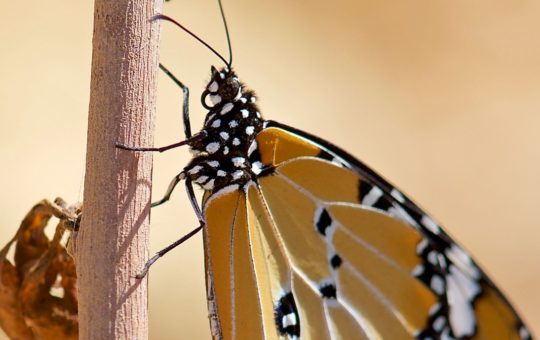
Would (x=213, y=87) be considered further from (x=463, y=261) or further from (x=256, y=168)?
(x=463, y=261)

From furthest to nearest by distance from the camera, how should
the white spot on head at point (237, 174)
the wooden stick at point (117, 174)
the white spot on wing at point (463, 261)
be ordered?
the white spot on head at point (237, 174) → the white spot on wing at point (463, 261) → the wooden stick at point (117, 174)

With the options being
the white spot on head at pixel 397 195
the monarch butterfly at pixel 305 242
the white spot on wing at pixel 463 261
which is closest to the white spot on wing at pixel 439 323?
the monarch butterfly at pixel 305 242

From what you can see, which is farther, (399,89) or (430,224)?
(399,89)

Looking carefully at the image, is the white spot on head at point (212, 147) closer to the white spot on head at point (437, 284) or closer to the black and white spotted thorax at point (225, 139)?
the black and white spotted thorax at point (225, 139)

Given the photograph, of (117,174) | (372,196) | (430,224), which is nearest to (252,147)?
(372,196)

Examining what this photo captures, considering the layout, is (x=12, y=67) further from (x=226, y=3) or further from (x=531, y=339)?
(x=531, y=339)

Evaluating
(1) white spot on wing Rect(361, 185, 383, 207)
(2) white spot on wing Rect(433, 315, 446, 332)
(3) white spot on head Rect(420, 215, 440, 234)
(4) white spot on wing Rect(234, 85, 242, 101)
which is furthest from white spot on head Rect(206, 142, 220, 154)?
(2) white spot on wing Rect(433, 315, 446, 332)

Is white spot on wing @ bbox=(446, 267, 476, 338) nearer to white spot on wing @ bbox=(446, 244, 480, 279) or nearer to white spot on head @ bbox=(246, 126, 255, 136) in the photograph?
white spot on wing @ bbox=(446, 244, 480, 279)
